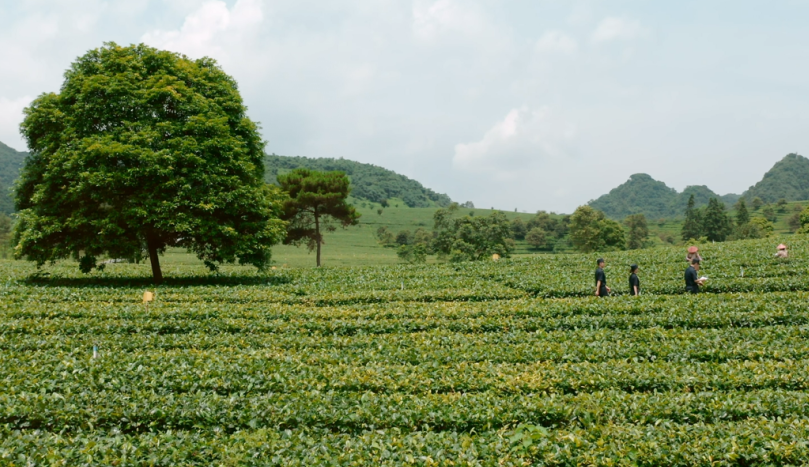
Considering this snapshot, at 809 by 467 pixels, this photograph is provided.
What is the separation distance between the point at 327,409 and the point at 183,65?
25.2 metres

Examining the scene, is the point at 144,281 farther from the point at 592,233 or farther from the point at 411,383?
the point at 592,233

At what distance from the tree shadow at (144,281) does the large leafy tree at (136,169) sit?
1278mm

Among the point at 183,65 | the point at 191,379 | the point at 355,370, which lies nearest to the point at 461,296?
the point at 355,370

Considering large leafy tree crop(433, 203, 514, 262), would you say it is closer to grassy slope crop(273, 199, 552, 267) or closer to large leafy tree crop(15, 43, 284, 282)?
grassy slope crop(273, 199, 552, 267)

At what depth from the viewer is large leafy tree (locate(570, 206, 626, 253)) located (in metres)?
85.5

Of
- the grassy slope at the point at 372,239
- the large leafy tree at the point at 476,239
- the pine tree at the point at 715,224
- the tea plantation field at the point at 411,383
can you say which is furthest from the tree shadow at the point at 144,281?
the pine tree at the point at 715,224

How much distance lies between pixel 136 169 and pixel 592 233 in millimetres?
73821

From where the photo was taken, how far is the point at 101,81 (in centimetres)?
2683

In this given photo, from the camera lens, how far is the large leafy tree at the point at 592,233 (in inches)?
3366

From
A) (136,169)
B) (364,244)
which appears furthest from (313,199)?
(364,244)

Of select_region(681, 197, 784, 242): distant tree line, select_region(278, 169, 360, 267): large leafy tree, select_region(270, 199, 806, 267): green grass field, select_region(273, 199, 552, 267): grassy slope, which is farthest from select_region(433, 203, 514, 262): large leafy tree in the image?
select_region(681, 197, 784, 242): distant tree line

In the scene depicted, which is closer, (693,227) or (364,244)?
(693,227)

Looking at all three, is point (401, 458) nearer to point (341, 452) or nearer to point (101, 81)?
point (341, 452)

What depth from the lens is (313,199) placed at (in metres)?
52.3
